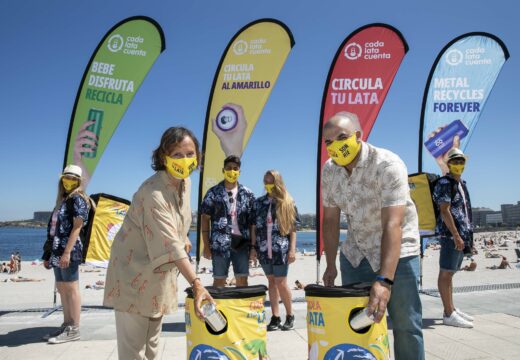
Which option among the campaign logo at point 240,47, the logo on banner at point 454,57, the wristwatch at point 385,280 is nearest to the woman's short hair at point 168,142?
the wristwatch at point 385,280

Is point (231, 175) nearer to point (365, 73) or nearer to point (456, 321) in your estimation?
point (456, 321)

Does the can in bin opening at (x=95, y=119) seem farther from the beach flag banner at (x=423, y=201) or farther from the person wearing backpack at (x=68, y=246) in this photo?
the beach flag banner at (x=423, y=201)

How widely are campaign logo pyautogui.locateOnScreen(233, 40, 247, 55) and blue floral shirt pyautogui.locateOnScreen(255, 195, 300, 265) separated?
3.21 metres

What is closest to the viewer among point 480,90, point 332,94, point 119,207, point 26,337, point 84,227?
point 26,337

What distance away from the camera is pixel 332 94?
6863mm

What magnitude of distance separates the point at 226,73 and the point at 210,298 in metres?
5.69

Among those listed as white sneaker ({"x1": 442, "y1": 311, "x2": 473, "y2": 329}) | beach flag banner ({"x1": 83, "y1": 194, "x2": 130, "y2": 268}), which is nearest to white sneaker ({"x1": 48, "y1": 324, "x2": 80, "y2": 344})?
beach flag banner ({"x1": 83, "y1": 194, "x2": 130, "y2": 268})

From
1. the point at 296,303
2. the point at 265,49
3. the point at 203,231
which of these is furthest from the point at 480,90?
the point at 203,231

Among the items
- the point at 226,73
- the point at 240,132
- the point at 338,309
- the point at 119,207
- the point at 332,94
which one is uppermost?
the point at 226,73

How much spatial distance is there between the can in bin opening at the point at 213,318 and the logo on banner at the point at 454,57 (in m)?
7.36

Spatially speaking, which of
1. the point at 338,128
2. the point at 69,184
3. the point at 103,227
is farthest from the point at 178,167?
the point at 103,227

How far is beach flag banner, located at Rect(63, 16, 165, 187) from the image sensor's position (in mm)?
6547

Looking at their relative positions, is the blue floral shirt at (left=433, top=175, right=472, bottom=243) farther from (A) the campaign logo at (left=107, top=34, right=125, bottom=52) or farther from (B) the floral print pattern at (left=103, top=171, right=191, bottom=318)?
(A) the campaign logo at (left=107, top=34, right=125, bottom=52)

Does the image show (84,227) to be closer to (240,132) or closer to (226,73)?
(240,132)
